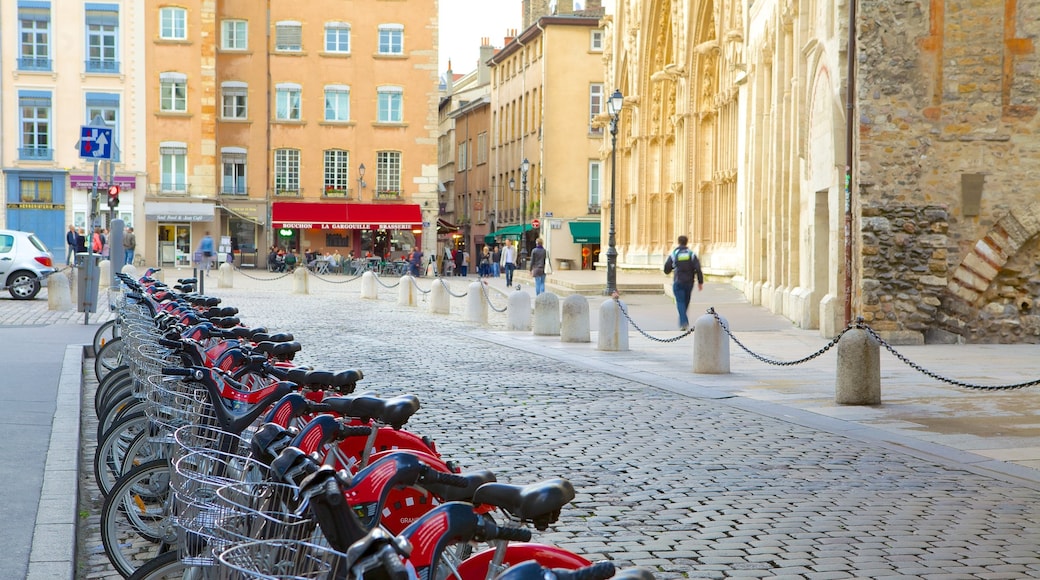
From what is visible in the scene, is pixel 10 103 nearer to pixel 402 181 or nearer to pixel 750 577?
pixel 402 181

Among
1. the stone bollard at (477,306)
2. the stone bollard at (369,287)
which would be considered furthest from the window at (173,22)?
the stone bollard at (477,306)

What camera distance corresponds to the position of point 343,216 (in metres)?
62.2

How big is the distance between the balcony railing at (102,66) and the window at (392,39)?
12.9 metres

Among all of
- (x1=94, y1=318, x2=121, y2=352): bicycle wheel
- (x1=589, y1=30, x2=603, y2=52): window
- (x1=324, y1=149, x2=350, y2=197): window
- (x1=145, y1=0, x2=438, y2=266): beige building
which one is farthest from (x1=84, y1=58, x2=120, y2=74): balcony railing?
(x1=94, y1=318, x2=121, y2=352): bicycle wheel

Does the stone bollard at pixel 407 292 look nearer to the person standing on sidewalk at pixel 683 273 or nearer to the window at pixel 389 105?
the person standing on sidewalk at pixel 683 273

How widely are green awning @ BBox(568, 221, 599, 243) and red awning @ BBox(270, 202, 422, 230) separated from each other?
32.3 feet

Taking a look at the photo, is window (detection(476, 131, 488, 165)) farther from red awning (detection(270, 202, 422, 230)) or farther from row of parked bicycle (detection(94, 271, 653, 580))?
row of parked bicycle (detection(94, 271, 653, 580))

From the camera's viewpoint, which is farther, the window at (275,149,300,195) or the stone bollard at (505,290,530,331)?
the window at (275,149,300,195)

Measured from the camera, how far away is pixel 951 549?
261 inches

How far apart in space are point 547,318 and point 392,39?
4369 centimetres

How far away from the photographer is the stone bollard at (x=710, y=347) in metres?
15.9

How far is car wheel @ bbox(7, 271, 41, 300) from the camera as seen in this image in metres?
29.5

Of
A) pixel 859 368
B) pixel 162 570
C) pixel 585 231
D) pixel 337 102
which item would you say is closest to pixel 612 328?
pixel 859 368

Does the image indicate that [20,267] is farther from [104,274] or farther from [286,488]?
[286,488]
